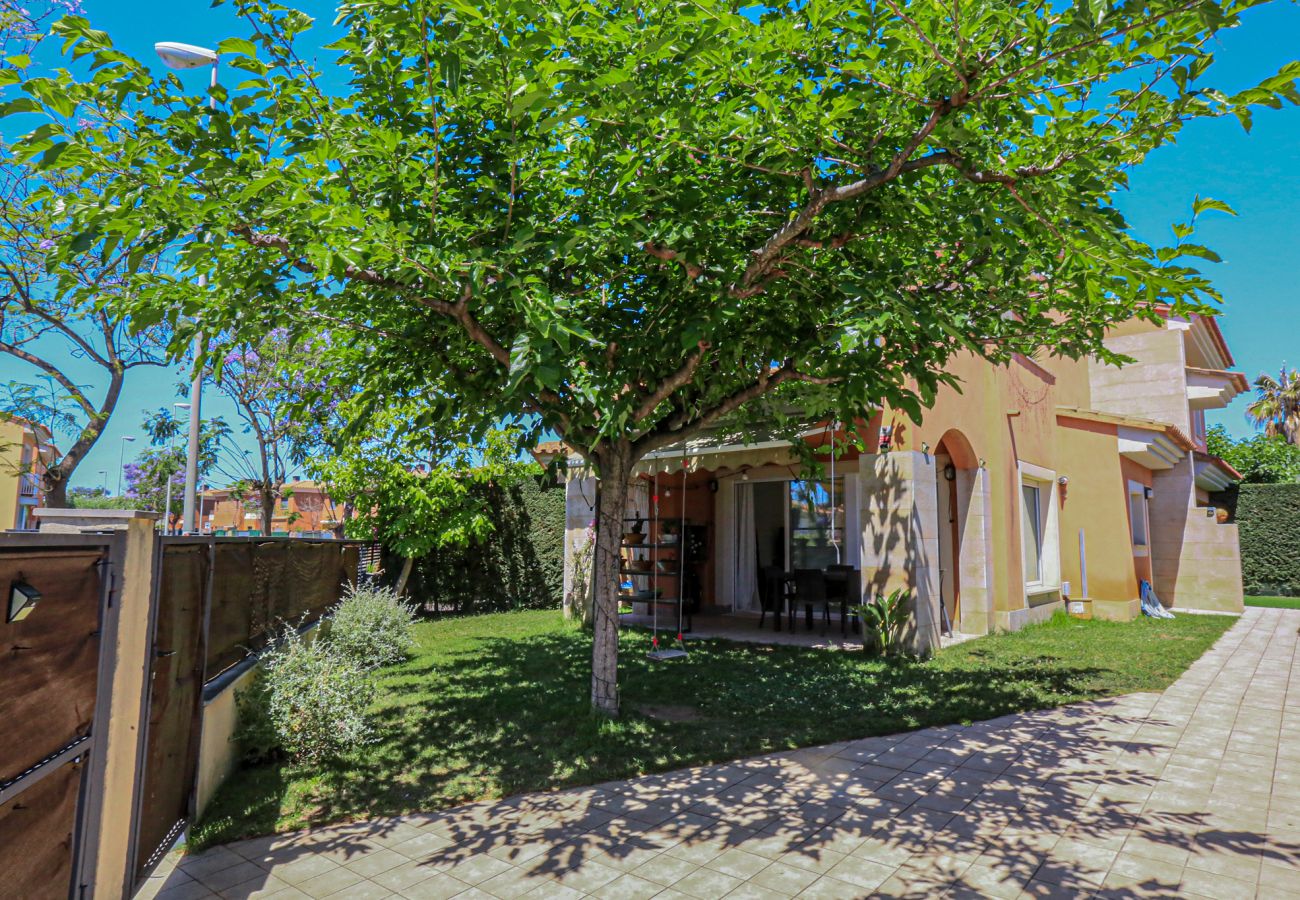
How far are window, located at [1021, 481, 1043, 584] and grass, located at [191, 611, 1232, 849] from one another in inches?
102

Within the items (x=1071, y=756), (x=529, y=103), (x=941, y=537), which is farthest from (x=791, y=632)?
(x=529, y=103)

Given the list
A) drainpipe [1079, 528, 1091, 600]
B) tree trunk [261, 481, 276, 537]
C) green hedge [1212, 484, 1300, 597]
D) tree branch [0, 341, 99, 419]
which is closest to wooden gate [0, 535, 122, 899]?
tree branch [0, 341, 99, 419]

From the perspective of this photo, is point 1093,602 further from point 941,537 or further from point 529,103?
point 529,103

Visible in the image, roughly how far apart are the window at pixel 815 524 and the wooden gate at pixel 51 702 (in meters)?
14.8

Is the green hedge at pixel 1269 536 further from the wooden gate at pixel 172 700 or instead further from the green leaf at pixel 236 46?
the green leaf at pixel 236 46

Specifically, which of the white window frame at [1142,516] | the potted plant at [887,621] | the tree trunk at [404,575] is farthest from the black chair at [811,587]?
the tree trunk at [404,575]

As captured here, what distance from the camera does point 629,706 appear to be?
30.2ft

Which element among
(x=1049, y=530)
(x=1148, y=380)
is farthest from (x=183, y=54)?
(x=1148, y=380)

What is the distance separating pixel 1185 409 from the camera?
71.6 ft

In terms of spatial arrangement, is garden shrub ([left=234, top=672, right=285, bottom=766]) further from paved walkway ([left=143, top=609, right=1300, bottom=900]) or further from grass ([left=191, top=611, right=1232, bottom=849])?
paved walkway ([left=143, top=609, right=1300, bottom=900])

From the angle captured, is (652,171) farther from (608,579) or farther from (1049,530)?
(1049,530)

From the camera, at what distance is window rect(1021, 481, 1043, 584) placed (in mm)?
17500

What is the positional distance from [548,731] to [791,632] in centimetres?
857

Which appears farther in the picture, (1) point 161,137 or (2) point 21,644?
(1) point 161,137
